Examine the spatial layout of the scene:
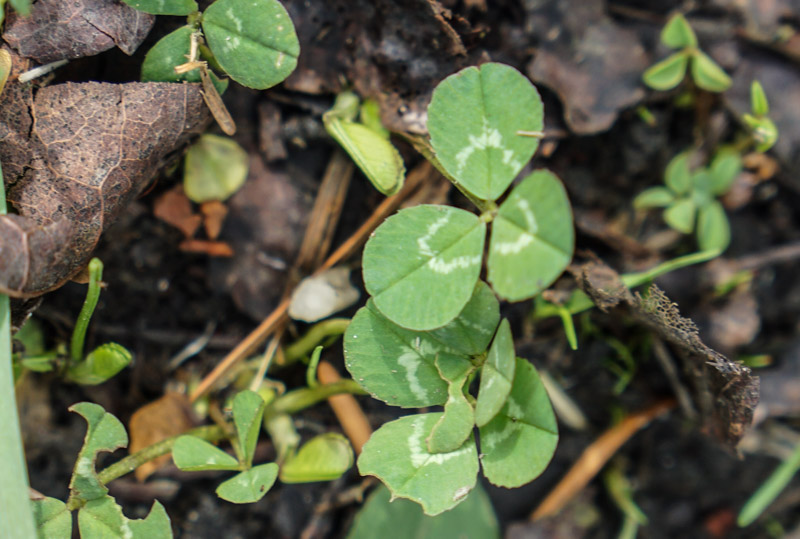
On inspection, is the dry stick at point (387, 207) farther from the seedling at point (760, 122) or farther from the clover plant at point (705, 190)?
the seedling at point (760, 122)

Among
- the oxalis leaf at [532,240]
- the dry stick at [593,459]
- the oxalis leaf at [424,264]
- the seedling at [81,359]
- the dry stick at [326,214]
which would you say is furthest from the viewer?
the dry stick at [593,459]

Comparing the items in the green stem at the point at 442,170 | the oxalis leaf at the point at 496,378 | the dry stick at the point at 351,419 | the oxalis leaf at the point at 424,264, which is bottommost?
the dry stick at the point at 351,419

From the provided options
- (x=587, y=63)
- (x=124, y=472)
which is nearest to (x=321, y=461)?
(x=124, y=472)

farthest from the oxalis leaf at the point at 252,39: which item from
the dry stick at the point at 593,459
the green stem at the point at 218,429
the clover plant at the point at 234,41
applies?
the dry stick at the point at 593,459

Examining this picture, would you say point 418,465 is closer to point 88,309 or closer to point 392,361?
point 392,361

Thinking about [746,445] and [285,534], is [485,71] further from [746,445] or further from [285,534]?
[746,445]

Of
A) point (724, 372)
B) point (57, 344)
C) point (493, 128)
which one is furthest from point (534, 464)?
point (57, 344)

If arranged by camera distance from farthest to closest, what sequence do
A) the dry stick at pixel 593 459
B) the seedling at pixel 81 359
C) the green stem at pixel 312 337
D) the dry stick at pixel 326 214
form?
the dry stick at pixel 593 459, the dry stick at pixel 326 214, the green stem at pixel 312 337, the seedling at pixel 81 359
